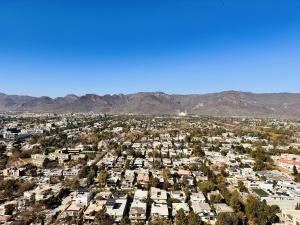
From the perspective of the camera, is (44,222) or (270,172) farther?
(270,172)

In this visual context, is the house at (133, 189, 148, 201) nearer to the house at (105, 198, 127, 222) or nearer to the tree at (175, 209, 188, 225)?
the house at (105, 198, 127, 222)

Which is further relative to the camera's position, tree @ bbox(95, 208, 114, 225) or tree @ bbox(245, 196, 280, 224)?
tree @ bbox(245, 196, 280, 224)

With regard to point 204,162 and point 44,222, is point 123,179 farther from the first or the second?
point 204,162

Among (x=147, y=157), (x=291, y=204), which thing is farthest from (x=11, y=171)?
(x=291, y=204)

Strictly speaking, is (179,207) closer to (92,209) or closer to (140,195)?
(140,195)

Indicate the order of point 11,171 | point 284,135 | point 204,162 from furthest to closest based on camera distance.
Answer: point 284,135, point 204,162, point 11,171

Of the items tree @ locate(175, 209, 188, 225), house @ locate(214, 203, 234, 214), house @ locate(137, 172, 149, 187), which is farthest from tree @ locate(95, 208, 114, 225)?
house @ locate(214, 203, 234, 214)

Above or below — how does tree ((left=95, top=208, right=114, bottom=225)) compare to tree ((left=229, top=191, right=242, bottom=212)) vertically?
below

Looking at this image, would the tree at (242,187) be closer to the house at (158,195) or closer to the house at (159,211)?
the house at (158,195)

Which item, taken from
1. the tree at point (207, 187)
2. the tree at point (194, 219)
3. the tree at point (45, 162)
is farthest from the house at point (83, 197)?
the tree at point (45, 162)

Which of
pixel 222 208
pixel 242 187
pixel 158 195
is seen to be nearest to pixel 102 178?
pixel 158 195

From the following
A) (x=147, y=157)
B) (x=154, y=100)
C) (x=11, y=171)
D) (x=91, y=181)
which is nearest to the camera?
(x=91, y=181)
